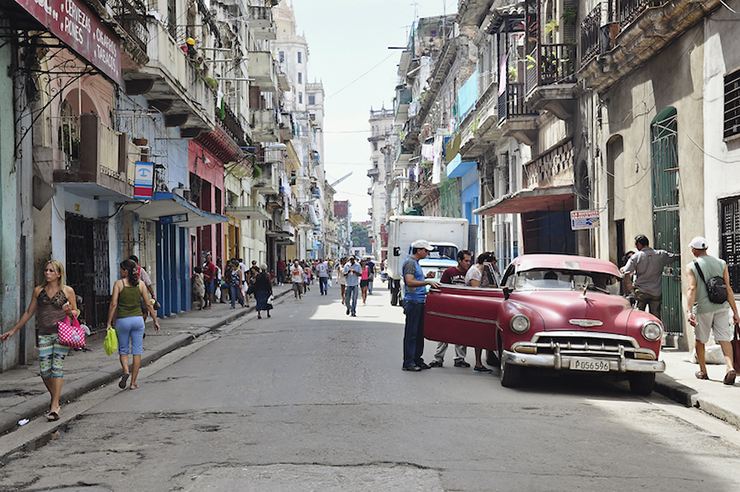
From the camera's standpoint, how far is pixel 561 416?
7.88 metres

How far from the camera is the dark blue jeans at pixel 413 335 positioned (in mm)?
11305

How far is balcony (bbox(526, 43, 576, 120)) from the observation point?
1977 cm

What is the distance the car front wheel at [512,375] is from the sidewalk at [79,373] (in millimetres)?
5139

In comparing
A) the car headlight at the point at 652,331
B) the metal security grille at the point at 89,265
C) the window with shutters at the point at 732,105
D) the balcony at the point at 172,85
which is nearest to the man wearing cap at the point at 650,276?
the window with shutters at the point at 732,105

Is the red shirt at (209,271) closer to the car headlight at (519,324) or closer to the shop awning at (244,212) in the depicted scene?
the shop awning at (244,212)

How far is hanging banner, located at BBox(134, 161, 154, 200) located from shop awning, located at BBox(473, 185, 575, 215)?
350 inches

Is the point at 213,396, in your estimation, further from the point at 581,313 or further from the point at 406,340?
the point at 581,313

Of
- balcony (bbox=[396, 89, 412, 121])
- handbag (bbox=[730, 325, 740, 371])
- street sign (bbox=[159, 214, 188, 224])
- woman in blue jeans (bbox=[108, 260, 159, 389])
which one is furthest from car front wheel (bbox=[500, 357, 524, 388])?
balcony (bbox=[396, 89, 412, 121])

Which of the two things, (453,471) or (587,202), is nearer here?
(453,471)

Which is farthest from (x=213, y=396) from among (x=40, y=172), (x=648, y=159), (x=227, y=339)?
(x=648, y=159)

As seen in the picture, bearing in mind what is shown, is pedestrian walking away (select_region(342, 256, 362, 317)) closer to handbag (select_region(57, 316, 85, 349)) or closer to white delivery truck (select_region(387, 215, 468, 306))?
white delivery truck (select_region(387, 215, 468, 306))

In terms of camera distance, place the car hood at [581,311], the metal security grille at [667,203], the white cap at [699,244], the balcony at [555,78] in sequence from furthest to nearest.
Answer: the balcony at [555,78] < the metal security grille at [667,203] < the white cap at [699,244] < the car hood at [581,311]

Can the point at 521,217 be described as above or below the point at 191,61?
below

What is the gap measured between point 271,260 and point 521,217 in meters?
36.4
